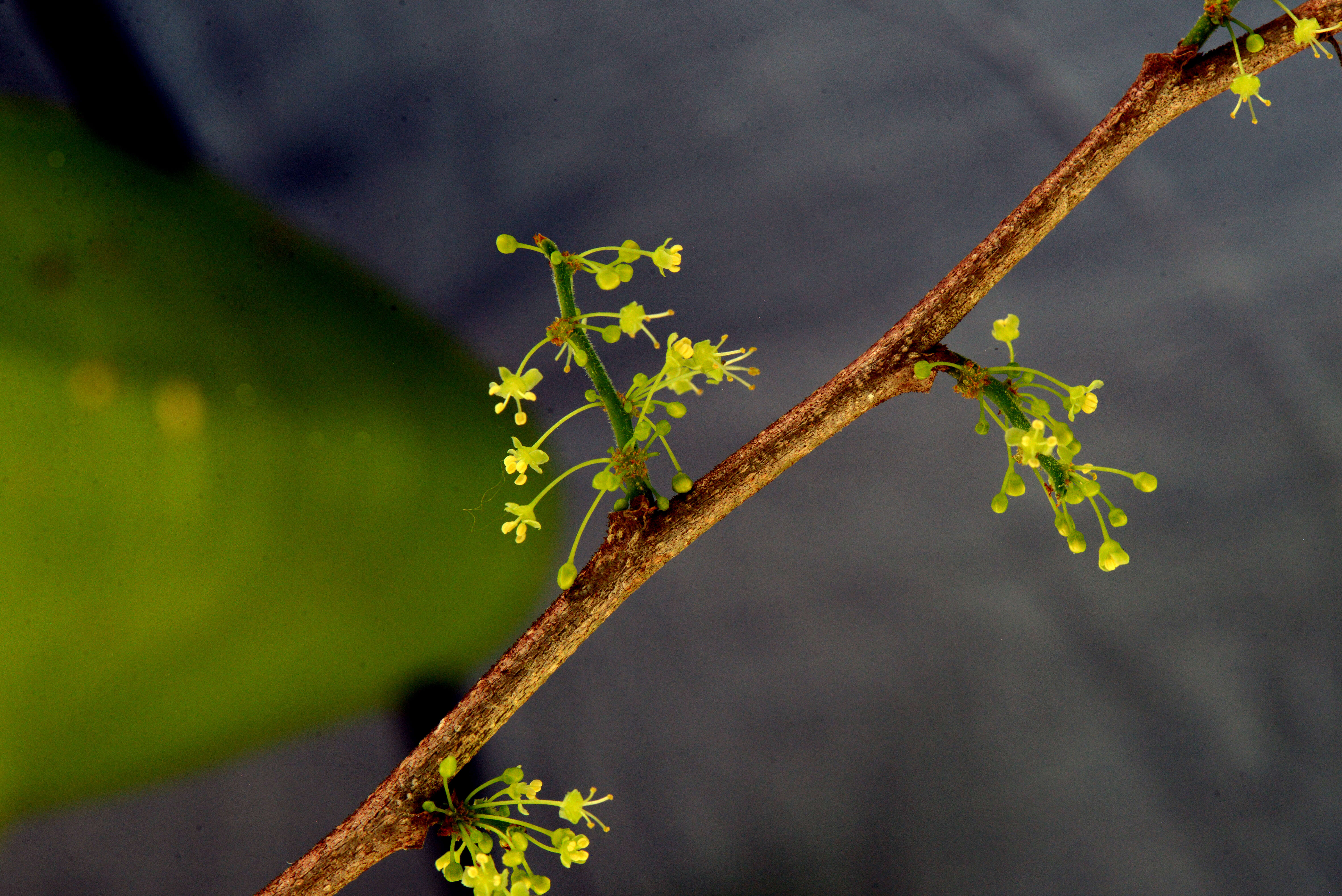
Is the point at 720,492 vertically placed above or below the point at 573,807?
above

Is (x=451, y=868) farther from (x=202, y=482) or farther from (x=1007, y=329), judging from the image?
(x=202, y=482)

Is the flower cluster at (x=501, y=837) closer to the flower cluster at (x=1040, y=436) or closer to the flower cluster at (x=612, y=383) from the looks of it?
the flower cluster at (x=612, y=383)

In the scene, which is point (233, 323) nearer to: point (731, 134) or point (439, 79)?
point (439, 79)

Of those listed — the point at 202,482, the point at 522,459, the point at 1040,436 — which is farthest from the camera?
the point at 202,482

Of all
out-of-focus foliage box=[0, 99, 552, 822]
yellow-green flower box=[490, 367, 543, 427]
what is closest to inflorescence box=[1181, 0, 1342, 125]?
yellow-green flower box=[490, 367, 543, 427]

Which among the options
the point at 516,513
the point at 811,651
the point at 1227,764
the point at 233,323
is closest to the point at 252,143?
the point at 233,323

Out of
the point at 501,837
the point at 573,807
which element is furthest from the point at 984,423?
the point at 501,837
